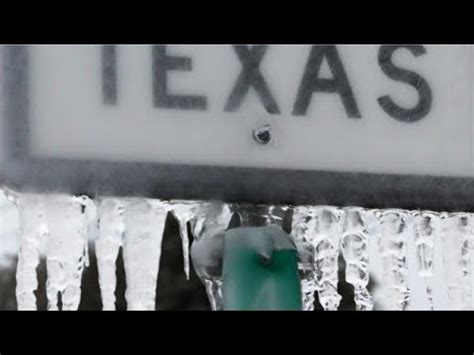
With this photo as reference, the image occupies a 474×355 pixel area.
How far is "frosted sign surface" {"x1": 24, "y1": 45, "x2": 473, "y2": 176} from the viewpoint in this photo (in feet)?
3.21

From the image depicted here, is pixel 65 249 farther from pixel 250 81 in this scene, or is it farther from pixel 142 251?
pixel 250 81

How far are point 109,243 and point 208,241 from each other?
170 mm

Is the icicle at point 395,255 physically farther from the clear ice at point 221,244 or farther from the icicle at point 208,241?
the icicle at point 208,241

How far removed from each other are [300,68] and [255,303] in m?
0.19

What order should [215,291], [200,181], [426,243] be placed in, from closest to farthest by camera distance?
1. [200,181]
2. [215,291]
3. [426,243]

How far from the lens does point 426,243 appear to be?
1.20 meters

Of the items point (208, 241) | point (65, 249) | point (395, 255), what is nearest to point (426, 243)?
point (395, 255)

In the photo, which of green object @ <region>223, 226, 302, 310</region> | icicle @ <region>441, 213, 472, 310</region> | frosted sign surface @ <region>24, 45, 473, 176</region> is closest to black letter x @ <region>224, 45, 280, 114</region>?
frosted sign surface @ <region>24, 45, 473, 176</region>

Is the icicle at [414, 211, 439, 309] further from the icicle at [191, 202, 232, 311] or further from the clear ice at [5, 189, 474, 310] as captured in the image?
the icicle at [191, 202, 232, 311]

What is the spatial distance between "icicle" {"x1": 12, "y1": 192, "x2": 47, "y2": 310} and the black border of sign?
4 centimetres

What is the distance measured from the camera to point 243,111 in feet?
3.31

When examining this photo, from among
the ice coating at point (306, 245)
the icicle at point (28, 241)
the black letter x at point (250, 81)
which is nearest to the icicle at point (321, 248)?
the ice coating at point (306, 245)

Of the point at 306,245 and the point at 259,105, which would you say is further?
the point at 306,245
